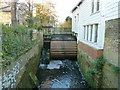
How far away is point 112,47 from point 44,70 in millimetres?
5592

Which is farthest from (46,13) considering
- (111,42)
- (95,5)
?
(111,42)

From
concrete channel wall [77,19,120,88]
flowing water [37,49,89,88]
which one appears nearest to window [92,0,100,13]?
concrete channel wall [77,19,120,88]

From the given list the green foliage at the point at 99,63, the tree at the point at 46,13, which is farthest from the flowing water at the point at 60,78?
the tree at the point at 46,13

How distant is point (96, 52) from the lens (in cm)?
505

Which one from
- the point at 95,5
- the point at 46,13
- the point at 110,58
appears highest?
the point at 46,13

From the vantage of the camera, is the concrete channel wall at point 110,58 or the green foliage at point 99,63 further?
the green foliage at point 99,63

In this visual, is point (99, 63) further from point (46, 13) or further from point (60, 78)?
point (46, 13)

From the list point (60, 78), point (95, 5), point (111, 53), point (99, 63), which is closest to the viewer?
point (111, 53)

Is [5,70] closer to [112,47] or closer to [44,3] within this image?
[112,47]

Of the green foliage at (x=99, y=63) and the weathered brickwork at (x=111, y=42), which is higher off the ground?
the weathered brickwork at (x=111, y=42)

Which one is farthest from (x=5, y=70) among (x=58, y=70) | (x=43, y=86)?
(x=58, y=70)

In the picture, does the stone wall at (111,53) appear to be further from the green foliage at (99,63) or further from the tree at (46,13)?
the tree at (46,13)

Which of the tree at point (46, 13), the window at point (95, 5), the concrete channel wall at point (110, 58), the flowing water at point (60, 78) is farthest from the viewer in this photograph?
the tree at point (46, 13)

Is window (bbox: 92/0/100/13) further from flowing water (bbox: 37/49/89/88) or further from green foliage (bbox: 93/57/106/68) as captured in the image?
flowing water (bbox: 37/49/89/88)
